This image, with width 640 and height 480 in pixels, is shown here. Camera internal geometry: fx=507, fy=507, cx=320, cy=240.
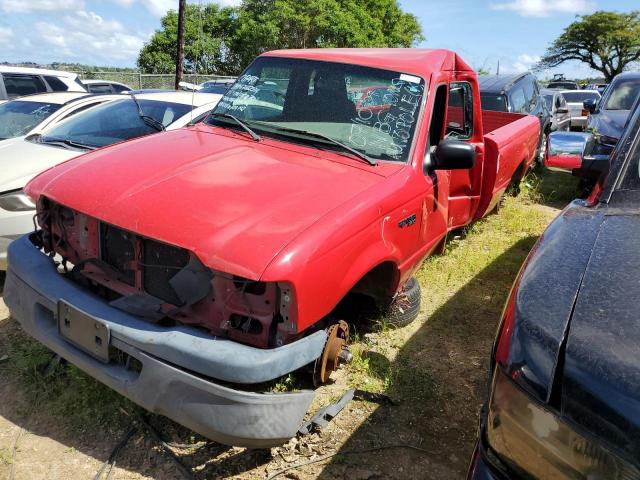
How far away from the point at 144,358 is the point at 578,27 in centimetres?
5655

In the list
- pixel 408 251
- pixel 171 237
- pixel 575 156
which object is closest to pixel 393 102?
pixel 408 251

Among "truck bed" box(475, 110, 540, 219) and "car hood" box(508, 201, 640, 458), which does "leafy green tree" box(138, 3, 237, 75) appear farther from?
"car hood" box(508, 201, 640, 458)

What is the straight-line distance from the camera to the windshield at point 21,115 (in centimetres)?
625

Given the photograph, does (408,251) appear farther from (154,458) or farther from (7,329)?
(7,329)

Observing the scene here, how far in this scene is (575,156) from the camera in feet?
13.3

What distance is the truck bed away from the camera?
479 centimetres

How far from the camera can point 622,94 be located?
829 centimetres

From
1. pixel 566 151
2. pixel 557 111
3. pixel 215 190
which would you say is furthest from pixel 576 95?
pixel 215 190

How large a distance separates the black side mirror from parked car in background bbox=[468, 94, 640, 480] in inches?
57.1

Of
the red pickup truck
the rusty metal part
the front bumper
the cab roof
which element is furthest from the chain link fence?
the front bumper

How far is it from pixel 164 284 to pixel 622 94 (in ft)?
27.9

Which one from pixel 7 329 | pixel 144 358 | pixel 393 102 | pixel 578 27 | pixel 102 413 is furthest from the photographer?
pixel 578 27

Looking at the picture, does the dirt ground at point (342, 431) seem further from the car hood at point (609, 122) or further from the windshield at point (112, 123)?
the car hood at point (609, 122)

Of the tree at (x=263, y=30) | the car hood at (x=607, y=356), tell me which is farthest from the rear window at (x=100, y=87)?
the car hood at (x=607, y=356)
